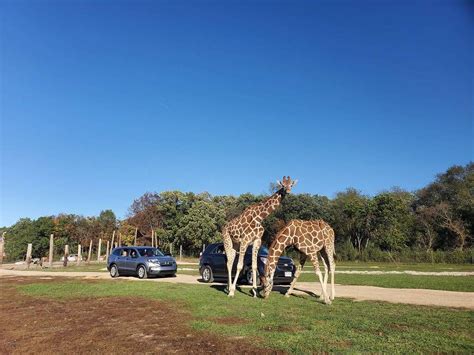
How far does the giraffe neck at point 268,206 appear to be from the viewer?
1374 centimetres

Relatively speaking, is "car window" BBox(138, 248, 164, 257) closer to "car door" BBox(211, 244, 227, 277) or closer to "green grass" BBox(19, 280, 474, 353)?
"car door" BBox(211, 244, 227, 277)

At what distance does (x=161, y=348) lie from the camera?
6.75 meters

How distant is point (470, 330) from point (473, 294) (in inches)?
261

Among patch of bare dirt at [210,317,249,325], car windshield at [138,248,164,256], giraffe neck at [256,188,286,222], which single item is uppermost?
giraffe neck at [256,188,286,222]

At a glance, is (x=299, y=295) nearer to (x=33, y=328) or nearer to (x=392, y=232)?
(x=33, y=328)

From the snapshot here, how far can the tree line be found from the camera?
4725 centimetres

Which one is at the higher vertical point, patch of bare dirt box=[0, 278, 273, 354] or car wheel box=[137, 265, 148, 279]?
car wheel box=[137, 265, 148, 279]

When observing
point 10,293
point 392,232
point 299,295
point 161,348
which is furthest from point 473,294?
point 392,232

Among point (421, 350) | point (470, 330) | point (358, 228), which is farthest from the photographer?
point (358, 228)

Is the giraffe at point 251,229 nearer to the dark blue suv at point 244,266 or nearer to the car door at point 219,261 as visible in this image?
the dark blue suv at point 244,266

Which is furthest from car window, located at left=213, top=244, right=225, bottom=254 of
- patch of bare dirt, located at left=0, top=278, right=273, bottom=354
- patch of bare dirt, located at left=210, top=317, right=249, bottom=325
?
patch of bare dirt, located at left=210, top=317, right=249, bottom=325

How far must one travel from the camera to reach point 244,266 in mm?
17094

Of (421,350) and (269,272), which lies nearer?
(421,350)

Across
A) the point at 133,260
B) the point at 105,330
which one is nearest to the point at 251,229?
the point at 105,330
